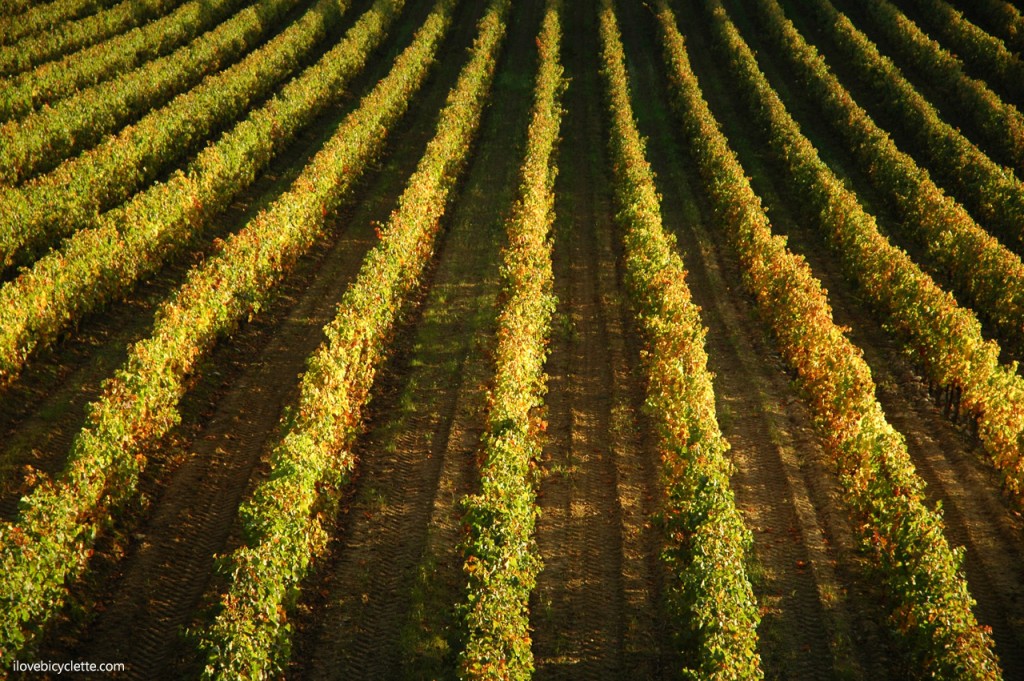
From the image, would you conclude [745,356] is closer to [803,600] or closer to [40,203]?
[803,600]

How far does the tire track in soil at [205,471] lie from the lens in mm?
14219

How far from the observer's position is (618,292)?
25641mm

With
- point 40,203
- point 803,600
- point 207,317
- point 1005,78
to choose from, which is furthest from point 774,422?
point 1005,78

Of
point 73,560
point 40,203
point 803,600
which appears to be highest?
point 40,203

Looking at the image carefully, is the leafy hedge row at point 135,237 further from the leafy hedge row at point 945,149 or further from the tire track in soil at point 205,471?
the leafy hedge row at point 945,149

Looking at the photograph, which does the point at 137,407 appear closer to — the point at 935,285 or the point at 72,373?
the point at 72,373

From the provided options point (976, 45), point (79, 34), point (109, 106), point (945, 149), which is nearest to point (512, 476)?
point (945, 149)

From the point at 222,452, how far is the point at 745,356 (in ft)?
47.4

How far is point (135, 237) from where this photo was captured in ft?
79.8

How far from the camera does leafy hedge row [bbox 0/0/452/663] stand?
1353 centimetres

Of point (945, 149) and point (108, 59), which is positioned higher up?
point (108, 59)

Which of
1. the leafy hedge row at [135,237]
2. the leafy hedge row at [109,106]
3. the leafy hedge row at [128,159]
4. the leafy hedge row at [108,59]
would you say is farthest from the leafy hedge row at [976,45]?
the leafy hedge row at [108,59]

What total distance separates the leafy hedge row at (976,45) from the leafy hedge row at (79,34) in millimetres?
50004

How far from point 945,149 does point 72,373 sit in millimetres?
34509
